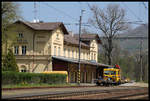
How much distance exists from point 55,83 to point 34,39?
1203cm

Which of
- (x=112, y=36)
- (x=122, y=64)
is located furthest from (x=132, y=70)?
(x=112, y=36)

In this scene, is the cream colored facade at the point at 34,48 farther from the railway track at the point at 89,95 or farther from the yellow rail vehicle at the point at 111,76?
the railway track at the point at 89,95

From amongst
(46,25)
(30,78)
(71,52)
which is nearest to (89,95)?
(30,78)

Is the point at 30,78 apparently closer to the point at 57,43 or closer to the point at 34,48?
the point at 34,48

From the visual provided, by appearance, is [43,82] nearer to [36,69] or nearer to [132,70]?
[36,69]

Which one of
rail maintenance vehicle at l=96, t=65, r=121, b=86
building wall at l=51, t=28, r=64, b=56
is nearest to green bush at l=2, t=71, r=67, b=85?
rail maintenance vehicle at l=96, t=65, r=121, b=86

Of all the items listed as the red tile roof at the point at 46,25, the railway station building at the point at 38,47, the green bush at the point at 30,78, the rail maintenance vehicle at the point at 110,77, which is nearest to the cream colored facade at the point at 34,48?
the railway station building at the point at 38,47

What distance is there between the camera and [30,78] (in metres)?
41.3

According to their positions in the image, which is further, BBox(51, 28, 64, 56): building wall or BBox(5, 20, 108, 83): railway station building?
BBox(51, 28, 64, 56): building wall

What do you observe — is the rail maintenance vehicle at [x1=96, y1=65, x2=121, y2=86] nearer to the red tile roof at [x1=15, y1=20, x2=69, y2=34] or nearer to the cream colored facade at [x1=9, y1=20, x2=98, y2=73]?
the cream colored facade at [x1=9, y1=20, x2=98, y2=73]

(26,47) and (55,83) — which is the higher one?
(26,47)

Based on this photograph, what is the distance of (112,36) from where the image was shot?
60594 mm

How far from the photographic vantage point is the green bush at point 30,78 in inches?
1479

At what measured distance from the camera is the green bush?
37575 mm
